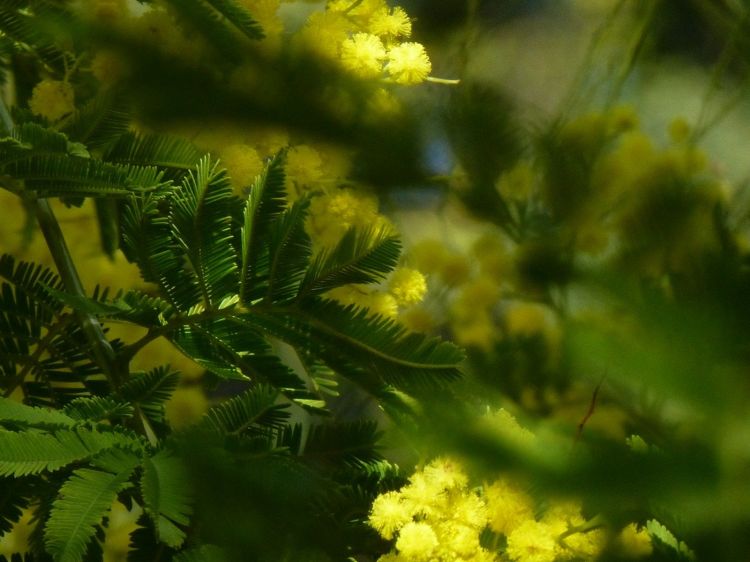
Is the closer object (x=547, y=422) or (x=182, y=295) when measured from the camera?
(x=547, y=422)

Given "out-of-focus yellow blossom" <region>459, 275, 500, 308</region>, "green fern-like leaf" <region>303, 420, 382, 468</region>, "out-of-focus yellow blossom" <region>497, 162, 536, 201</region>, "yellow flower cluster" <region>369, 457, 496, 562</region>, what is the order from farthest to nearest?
"green fern-like leaf" <region>303, 420, 382, 468</region> < "yellow flower cluster" <region>369, 457, 496, 562</region> < "out-of-focus yellow blossom" <region>459, 275, 500, 308</region> < "out-of-focus yellow blossom" <region>497, 162, 536, 201</region>

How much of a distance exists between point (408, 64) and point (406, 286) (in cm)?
15

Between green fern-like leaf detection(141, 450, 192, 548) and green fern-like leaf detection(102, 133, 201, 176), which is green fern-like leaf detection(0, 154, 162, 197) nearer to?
green fern-like leaf detection(102, 133, 201, 176)

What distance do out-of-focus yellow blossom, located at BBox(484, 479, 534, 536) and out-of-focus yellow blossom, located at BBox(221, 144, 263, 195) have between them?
0.21 meters

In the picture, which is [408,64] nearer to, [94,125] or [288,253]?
[288,253]

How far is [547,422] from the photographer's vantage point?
0.21 metres

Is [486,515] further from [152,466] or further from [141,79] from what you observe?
[141,79]

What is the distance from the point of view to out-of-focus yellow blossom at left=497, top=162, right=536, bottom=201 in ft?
0.48

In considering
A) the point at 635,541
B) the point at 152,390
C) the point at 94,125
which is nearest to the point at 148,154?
the point at 94,125

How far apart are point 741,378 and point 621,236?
27 millimetres

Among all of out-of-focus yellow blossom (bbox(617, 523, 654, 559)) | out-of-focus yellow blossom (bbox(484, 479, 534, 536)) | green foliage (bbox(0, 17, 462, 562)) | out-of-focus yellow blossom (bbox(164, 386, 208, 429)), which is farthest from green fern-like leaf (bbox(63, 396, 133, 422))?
out-of-focus yellow blossom (bbox(617, 523, 654, 559))

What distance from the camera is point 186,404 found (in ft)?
2.11

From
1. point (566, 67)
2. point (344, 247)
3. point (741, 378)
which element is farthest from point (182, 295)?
point (741, 378)

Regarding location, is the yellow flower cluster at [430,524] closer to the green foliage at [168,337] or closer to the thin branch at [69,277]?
the green foliage at [168,337]
